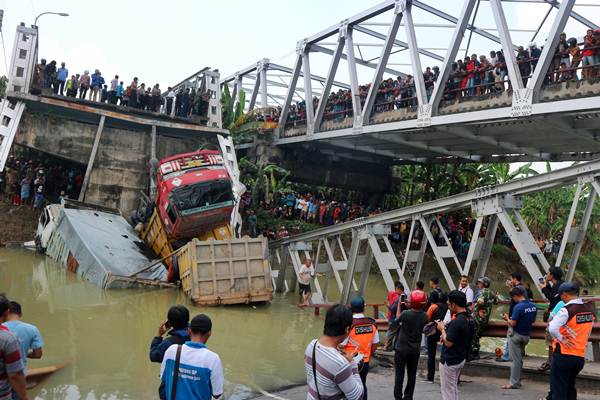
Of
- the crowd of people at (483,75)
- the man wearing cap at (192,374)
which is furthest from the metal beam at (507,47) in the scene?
the man wearing cap at (192,374)

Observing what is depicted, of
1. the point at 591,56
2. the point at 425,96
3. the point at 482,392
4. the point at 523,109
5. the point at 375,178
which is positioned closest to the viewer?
the point at 482,392

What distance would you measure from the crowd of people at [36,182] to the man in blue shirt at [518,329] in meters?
16.5

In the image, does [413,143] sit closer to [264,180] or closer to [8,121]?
[264,180]

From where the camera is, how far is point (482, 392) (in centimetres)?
663

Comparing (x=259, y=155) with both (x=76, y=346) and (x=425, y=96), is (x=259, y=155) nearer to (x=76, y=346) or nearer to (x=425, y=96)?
(x=425, y=96)

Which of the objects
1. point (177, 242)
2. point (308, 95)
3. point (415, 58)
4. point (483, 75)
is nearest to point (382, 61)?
point (415, 58)

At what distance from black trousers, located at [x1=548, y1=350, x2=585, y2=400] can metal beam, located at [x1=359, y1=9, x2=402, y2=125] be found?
1423 centimetres

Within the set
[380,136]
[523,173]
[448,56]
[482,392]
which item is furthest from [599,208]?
[482,392]

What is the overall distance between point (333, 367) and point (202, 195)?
464 inches

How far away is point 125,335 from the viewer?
9500mm

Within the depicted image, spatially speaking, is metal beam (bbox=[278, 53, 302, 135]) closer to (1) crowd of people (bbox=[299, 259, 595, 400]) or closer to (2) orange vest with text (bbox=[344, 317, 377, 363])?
(1) crowd of people (bbox=[299, 259, 595, 400])

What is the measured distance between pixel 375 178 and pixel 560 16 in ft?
53.5

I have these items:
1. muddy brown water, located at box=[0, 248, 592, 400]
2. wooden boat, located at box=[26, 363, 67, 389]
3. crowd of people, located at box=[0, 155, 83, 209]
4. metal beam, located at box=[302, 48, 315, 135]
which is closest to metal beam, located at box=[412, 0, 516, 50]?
metal beam, located at box=[302, 48, 315, 135]

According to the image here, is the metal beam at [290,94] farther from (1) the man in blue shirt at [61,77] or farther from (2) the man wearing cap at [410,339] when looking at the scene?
(2) the man wearing cap at [410,339]
